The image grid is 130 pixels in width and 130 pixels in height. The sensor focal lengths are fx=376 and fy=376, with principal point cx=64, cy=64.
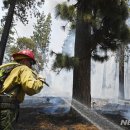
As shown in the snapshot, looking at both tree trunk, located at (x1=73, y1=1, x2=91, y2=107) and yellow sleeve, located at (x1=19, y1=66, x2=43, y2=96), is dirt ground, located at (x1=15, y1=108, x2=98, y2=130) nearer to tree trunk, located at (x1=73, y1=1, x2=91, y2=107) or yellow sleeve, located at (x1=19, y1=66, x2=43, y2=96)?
tree trunk, located at (x1=73, y1=1, x2=91, y2=107)

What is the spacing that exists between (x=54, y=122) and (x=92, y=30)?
340cm

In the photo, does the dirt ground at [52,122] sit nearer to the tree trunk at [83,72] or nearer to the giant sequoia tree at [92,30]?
the tree trunk at [83,72]

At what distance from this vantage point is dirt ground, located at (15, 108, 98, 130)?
388 inches

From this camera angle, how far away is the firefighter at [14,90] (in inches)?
171

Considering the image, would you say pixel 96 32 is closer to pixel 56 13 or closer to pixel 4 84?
pixel 56 13

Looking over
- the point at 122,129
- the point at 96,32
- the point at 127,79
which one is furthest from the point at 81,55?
the point at 127,79

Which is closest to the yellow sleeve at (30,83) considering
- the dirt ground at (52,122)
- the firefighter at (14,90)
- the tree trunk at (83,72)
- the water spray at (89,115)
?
the firefighter at (14,90)

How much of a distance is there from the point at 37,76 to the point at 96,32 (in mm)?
7728

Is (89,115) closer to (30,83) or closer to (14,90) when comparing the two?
(14,90)

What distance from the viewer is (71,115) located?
11602 mm

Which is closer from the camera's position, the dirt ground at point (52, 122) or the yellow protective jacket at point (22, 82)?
the yellow protective jacket at point (22, 82)

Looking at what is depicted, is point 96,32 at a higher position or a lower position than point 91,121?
higher

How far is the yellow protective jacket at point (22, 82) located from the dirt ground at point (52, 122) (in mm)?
5350

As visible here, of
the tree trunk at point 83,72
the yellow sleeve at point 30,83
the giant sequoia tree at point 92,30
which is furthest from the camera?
the tree trunk at point 83,72
